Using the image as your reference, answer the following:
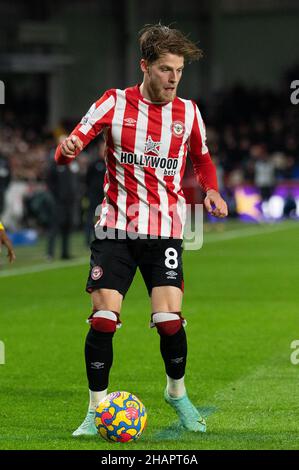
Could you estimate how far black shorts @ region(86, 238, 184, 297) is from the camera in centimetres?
742

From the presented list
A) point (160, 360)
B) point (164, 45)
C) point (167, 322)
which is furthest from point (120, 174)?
point (160, 360)

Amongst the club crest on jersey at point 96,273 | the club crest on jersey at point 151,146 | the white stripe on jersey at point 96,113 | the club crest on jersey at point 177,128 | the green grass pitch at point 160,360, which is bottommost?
the green grass pitch at point 160,360

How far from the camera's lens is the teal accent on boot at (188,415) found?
7.54 m

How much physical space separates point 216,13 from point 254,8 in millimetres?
1515

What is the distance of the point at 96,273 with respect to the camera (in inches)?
292

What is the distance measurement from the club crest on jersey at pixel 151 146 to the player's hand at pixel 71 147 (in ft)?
1.47

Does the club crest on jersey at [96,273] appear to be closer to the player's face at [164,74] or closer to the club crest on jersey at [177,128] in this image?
the club crest on jersey at [177,128]

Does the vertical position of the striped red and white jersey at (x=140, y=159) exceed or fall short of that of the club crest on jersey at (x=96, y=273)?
it exceeds it

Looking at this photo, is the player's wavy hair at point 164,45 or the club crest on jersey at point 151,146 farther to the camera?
the club crest on jersey at point 151,146

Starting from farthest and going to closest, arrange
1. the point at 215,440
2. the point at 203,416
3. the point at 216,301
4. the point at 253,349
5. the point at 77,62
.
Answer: the point at 77,62, the point at 216,301, the point at 253,349, the point at 203,416, the point at 215,440

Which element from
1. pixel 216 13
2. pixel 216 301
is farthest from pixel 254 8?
pixel 216 301

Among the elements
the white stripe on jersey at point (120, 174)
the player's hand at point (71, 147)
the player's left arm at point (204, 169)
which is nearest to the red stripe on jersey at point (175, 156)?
the player's left arm at point (204, 169)

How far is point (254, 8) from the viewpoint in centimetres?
4450

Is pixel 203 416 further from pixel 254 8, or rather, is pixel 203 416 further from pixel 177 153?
pixel 254 8
